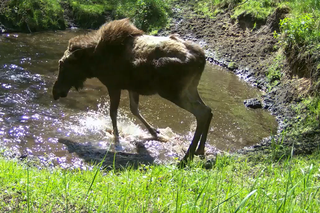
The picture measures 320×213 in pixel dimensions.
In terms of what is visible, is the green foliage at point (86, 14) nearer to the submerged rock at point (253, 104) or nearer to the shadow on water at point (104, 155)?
the submerged rock at point (253, 104)

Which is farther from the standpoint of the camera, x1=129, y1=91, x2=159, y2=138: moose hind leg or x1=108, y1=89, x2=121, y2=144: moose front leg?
x1=129, y1=91, x2=159, y2=138: moose hind leg

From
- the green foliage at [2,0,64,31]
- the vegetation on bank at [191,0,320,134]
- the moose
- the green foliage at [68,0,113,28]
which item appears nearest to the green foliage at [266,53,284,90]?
the vegetation on bank at [191,0,320,134]

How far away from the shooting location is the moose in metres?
5.84

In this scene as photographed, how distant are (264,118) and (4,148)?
18.0ft

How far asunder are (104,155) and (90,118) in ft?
5.05

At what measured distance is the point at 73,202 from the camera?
3098 millimetres

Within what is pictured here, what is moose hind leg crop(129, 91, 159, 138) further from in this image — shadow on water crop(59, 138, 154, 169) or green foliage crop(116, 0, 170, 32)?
green foliage crop(116, 0, 170, 32)

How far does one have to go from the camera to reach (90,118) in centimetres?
724

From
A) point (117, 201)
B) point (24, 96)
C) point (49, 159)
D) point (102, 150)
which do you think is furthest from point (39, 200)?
point (24, 96)

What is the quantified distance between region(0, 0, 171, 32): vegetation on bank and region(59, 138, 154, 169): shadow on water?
841 cm

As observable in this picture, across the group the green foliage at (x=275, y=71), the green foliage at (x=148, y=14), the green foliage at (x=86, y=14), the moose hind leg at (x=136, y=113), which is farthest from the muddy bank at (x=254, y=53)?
the green foliage at (x=86, y=14)

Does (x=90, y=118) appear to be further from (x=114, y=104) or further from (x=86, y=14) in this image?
(x=86, y=14)

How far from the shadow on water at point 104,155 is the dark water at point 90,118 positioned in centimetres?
3

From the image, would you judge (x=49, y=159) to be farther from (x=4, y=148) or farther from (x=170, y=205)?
(x=170, y=205)
